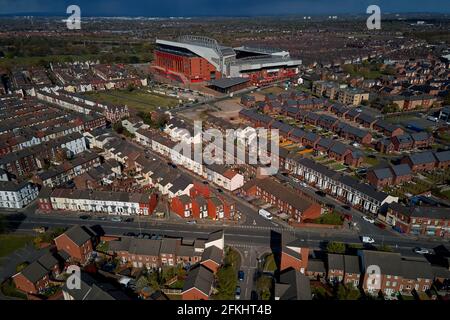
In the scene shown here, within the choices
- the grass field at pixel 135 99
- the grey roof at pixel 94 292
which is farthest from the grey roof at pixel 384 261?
the grass field at pixel 135 99

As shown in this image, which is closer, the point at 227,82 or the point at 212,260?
the point at 212,260

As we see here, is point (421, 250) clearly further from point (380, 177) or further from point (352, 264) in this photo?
point (380, 177)

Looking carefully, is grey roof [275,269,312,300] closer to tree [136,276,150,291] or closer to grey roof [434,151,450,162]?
tree [136,276,150,291]

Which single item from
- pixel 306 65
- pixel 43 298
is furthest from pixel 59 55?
pixel 43 298

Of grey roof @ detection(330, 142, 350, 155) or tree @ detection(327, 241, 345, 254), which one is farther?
grey roof @ detection(330, 142, 350, 155)

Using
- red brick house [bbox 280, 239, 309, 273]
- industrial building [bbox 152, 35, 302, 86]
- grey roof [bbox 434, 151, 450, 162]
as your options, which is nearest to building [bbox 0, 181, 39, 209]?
red brick house [bbox 280, 239, 309, 273]

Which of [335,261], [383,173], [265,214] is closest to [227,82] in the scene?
[383,173]
